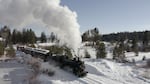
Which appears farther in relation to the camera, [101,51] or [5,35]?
[5,35]

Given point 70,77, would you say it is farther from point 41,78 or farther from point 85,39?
point 85,39

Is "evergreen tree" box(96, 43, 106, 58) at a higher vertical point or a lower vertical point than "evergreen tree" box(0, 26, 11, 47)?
lower

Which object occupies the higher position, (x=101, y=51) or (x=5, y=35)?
(x=5, y=35)

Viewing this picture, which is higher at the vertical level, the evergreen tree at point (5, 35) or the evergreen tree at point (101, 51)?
the evergreen tree at point (5, 35)

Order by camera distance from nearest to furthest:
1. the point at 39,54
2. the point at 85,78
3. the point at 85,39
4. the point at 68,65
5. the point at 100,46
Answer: the point at 85,78 < the point at 68,65 < the point at 39,54 < the point at 100,46 < the point at 85,39

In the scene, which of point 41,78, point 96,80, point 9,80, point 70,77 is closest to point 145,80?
point 96,80

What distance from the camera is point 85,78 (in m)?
25.6

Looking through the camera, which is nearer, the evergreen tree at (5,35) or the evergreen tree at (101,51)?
the evergreen tree at (101,51)

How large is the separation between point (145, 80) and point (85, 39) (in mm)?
70964

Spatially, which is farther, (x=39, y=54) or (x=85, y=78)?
(x=39, y=54)

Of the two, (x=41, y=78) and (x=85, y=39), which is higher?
(x=85, y=39)

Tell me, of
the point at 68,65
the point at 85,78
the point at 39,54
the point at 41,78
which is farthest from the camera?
the point at 39,54

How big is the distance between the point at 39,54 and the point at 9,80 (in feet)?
63.8

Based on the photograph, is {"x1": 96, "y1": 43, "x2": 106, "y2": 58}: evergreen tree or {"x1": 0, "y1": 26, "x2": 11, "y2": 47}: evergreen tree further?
{"x1": 0, "y1": 26, "x2": 11, "y2": 47}: evergreen tree
